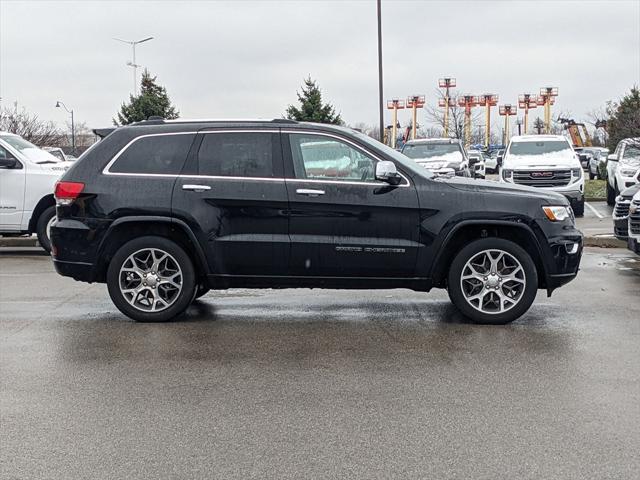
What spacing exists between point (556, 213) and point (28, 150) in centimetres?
936

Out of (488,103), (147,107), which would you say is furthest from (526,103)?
(147,107)

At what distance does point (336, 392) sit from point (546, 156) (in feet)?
55.8

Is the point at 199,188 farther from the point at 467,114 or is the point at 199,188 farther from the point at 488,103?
the point at 488,103

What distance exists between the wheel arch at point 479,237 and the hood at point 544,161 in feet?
43.8

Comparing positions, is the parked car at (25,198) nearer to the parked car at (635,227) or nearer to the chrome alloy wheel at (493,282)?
the chrome alloy wheel at (493,282)

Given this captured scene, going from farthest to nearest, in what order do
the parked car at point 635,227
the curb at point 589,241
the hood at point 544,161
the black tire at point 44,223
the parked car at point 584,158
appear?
the parked car at point 584,158, the hood at point 544,161, the curb at point 589,241, the black tire at point 44,223, the parked car at point 635,227

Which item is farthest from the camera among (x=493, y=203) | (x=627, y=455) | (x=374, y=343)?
(x=493, y=203)

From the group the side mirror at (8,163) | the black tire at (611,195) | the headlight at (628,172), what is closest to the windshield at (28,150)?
the side mirror at (8,163)

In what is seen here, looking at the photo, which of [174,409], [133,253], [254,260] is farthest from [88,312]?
[174,409]

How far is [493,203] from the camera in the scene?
7.71 m

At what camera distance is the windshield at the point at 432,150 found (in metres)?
23.9

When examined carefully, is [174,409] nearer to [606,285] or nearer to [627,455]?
[627,455]

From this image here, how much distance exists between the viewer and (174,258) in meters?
7.88

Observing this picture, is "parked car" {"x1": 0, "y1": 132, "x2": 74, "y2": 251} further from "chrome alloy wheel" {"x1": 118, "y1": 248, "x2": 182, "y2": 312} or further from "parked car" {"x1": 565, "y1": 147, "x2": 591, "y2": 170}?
"parked car" {"x1": 565, "y1": 147, "x2": 591, "y2": 170}
